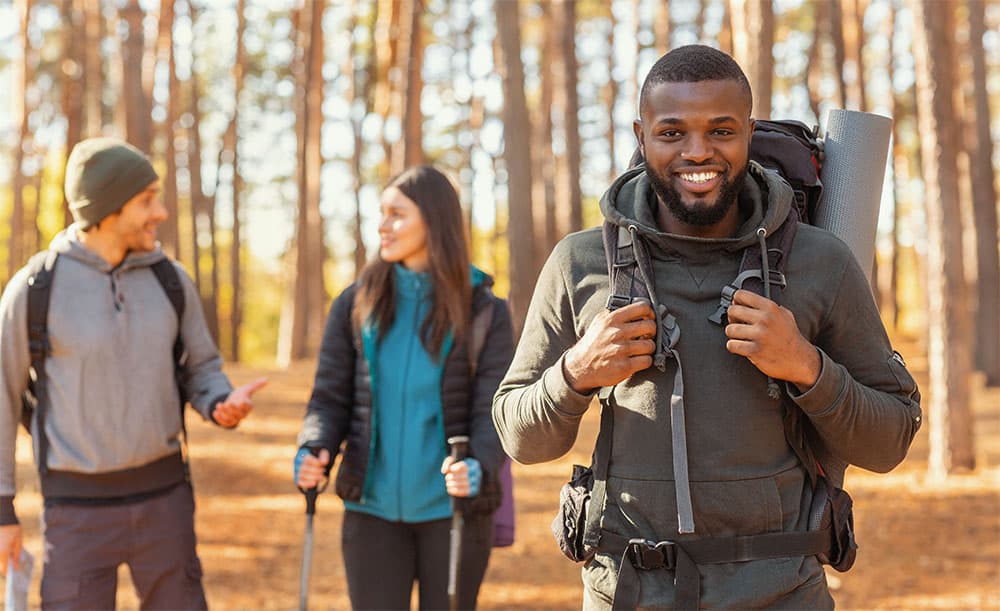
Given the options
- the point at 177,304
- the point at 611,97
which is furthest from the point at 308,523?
the point at 611,97

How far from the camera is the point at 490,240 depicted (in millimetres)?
41938

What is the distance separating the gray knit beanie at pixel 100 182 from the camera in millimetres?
4227

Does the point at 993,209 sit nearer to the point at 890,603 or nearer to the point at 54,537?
the point at 890,603

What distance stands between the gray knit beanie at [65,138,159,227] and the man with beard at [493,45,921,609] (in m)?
2.43

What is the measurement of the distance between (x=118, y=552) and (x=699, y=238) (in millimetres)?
2791

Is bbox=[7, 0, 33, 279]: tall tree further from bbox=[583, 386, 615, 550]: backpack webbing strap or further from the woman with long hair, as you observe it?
bbox=[583, 386, 615, 550]: backpack webbing strap

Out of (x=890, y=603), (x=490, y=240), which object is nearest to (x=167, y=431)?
(x=890, y=603)

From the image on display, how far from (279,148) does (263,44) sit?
329 inches

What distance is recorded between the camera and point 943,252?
10.3 metres

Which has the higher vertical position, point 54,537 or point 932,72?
point 932,72

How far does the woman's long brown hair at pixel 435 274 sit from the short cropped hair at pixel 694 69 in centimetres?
192

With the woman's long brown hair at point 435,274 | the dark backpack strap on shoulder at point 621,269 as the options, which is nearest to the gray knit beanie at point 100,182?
the woman's long brown hair at point 435,274

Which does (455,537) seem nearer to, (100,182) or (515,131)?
(100,182)

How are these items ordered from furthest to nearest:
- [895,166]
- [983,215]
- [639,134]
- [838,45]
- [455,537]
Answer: [895,166] < [838,45] < [983,215] < [455,537] < [639,134]
